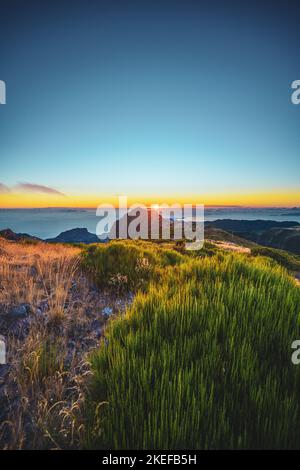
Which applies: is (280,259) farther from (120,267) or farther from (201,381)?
(201,381)

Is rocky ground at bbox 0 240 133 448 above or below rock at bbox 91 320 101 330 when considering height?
above

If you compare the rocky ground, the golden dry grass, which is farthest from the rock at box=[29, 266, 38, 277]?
the golden dry grass

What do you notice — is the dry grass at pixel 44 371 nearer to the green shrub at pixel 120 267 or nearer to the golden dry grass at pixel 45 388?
the golden dry grass at pixel 45 388

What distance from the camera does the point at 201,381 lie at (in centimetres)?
208

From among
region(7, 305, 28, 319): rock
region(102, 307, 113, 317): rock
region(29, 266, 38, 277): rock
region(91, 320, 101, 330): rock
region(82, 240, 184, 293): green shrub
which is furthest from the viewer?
region(29, 266, 38, 277): rock

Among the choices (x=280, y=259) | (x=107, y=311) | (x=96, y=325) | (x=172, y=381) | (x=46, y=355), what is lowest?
(x=280, y=259)

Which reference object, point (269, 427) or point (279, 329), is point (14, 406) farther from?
point (279, 329)

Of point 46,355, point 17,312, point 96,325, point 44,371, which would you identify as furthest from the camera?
point 17,312

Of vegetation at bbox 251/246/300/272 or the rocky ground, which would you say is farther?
vegetation at bbox 251/246/300/272

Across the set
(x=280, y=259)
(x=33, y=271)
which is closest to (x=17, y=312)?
(x=33, y=271)

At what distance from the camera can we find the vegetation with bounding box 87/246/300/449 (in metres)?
1.92

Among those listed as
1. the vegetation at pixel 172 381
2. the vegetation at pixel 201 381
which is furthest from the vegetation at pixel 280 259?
the vegetation at pixel 201 381

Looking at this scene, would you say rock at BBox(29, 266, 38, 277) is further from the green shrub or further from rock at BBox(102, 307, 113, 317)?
→ rock at BBox(102, 307, 113, 317)

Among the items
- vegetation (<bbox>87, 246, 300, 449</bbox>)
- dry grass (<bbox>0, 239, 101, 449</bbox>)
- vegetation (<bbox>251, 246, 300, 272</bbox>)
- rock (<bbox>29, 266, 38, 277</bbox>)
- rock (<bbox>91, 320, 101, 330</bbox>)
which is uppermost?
vegetation (<bbox>87, 246, 300, 449</bbox>)
